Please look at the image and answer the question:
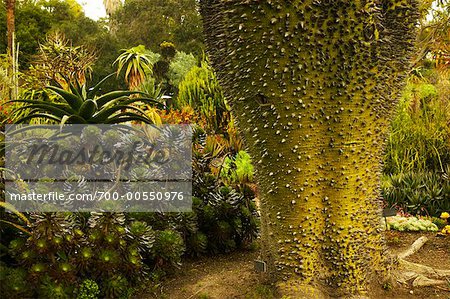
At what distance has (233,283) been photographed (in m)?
3.20

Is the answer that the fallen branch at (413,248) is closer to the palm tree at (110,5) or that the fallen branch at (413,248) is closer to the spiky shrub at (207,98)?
the spiky shrub at (207,98)

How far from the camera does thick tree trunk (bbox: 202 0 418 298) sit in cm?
262

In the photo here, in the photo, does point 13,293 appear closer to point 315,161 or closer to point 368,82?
point 315,161

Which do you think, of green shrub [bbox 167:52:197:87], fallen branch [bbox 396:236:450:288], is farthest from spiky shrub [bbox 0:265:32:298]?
green shrub [bbox 167:52:197:87]

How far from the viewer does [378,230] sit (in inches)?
117

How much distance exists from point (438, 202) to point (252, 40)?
4400mm

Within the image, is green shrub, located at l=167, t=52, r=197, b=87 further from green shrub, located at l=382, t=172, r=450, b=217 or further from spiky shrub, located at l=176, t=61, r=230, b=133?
green shrub, located at l=382, t=172, r=450, b=217

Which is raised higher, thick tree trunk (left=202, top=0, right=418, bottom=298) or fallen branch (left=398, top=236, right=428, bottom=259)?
thick tree trunk (left=202, top=0, right=418, bottom=298)

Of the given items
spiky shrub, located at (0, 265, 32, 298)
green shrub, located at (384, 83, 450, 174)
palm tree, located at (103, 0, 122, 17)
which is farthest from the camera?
palm tree, located at (103, 0, 122, 17)

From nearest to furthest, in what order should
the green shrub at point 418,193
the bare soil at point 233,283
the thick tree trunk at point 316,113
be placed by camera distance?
the thick tree trunk at point 316,113
the bare soil at point 233,283
the green shrub at point 418,193

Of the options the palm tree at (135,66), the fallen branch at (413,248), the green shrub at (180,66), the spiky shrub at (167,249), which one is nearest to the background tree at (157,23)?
the green shrub at (180,66)

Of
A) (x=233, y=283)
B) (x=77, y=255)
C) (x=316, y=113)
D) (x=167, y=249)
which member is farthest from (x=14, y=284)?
(x=316, y=113)

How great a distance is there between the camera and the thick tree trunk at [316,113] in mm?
2617

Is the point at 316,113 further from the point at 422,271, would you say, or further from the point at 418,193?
the point at 418,193
